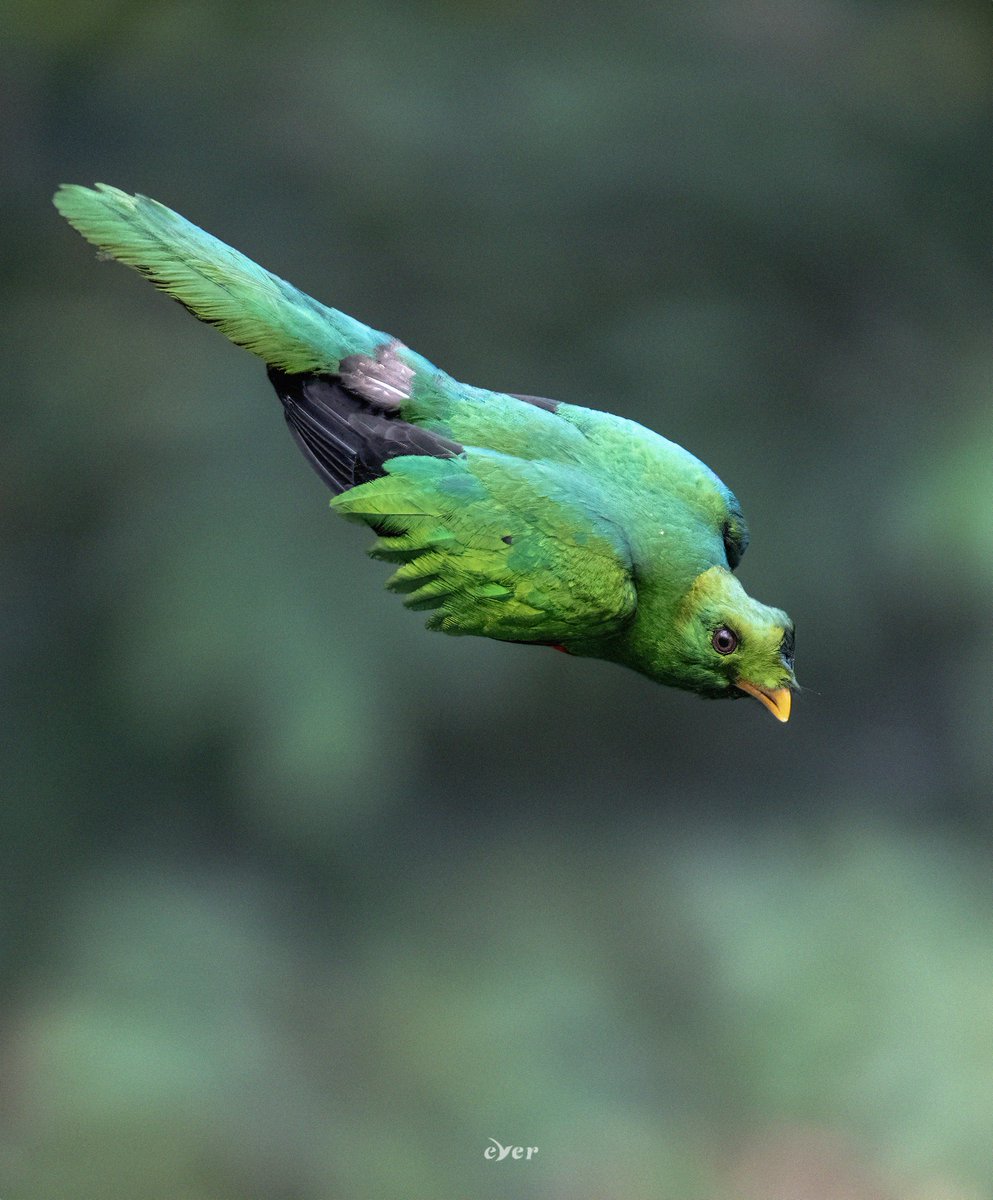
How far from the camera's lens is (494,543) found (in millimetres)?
3215

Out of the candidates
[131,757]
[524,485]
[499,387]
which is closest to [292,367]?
[524,485]

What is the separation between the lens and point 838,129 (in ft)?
24.6

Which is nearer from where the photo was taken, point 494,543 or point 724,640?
point 494,543

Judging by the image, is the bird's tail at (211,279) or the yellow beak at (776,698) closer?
the bird's tail at (211,279)

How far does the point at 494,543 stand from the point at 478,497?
10cm

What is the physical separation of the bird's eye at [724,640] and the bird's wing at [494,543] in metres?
0.21

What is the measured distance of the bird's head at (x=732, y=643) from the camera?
10.8 feet

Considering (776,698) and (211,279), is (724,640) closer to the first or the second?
(776,698)

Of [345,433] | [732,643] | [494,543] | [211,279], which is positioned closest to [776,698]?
[732,643]

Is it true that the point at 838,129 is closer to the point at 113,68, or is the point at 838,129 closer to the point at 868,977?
the point at 113,68

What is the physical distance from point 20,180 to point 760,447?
11.4 feet

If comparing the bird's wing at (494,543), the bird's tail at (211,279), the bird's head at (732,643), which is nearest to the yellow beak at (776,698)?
the bird's head at (732,643)

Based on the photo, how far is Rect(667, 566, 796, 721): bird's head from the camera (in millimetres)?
3279

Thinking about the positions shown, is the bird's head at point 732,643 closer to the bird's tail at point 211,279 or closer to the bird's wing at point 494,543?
the bird's wing at point 494,543
